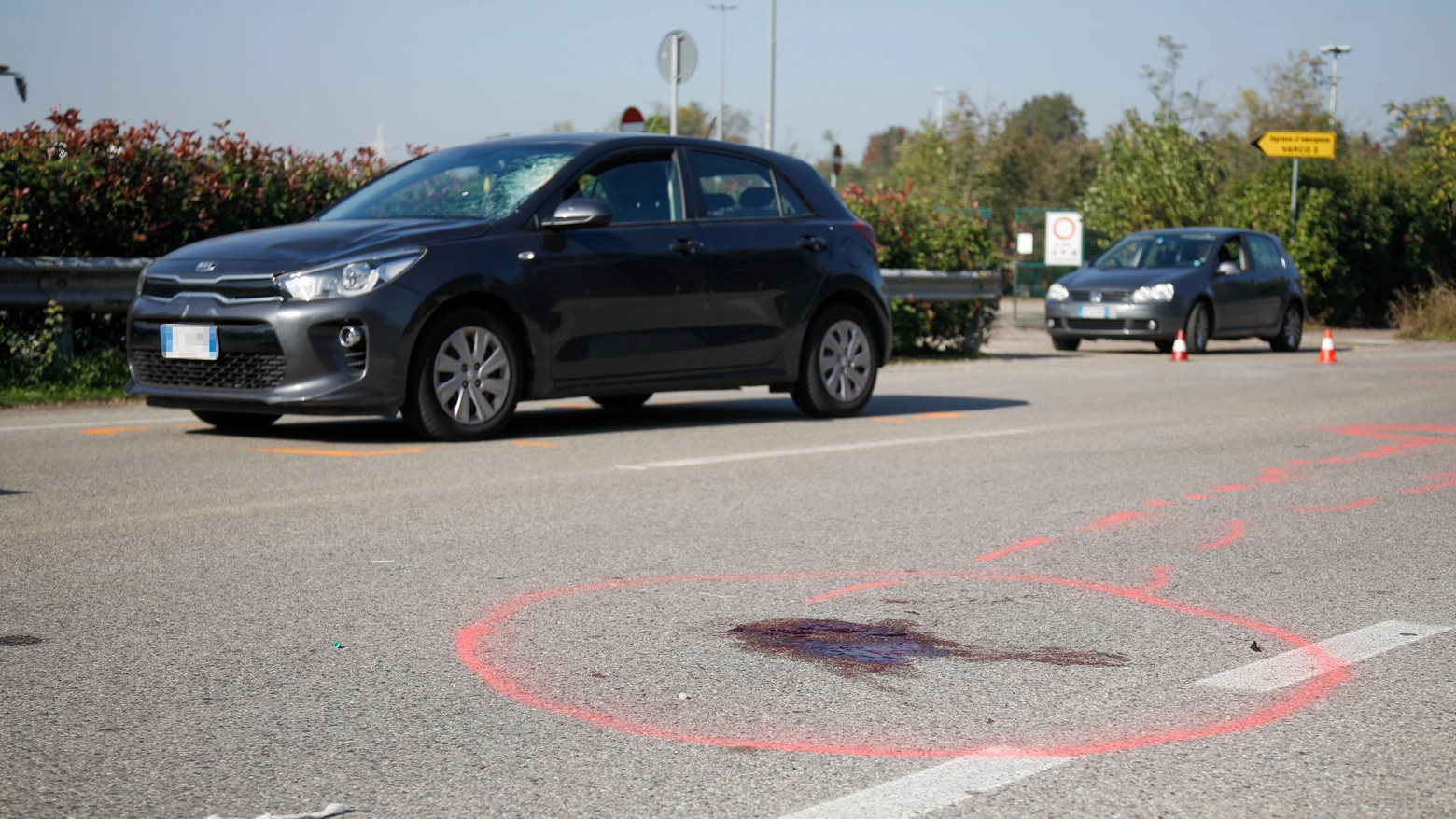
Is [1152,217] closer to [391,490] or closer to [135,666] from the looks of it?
[391,490]

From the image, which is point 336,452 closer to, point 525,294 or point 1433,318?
point 525,294

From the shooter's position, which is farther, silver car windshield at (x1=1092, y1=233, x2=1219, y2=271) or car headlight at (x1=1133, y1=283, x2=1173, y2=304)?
silver car windshield at (x1=1092, y1=233, x2=1219, y2=271)

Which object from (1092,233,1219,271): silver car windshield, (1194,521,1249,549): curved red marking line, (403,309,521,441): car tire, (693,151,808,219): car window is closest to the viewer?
(1194,521,1249,549): curved red marking line

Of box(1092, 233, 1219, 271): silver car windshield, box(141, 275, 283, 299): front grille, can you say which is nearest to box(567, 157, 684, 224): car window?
box(141, 275, 283, 299): front grille

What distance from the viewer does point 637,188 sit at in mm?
9805

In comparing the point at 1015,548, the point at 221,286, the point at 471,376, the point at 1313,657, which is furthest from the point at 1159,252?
the point at 1313,657

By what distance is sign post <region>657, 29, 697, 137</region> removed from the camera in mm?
18969

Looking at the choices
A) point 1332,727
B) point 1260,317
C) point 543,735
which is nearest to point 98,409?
point 543,735

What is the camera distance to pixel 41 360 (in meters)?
11.4

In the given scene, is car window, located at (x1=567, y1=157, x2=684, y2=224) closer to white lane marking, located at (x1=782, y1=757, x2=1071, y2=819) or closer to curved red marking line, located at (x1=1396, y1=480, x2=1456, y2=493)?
curved red marking line, located at (x1=1396, y1=480, x2=1456, y2=493)

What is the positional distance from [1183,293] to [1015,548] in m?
15.0

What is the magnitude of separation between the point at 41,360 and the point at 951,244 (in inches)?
400

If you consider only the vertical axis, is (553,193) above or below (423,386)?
above

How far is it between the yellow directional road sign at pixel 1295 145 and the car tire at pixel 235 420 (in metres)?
23.6
